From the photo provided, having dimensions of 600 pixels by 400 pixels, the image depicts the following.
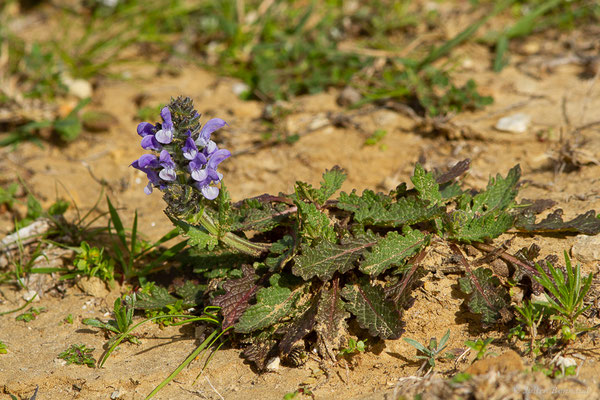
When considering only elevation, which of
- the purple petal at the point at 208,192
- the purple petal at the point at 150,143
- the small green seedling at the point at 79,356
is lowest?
the small green seedling at the point at 79,356

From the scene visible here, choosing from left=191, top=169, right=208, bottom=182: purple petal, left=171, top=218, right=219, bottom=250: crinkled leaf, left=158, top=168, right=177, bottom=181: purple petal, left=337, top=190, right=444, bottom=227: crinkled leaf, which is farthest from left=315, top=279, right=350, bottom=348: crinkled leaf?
left=158, top=168, right=177, bottom=181: purple petal

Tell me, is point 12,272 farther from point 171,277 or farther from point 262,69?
point 262,69

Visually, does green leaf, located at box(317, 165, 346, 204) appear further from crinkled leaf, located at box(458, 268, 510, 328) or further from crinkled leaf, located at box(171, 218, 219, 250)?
crinkled leaf, located at box(458, 268, 510, 328)

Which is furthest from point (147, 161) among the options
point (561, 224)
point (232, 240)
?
point (561, 224)

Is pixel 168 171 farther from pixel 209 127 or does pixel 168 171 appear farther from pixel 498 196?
pixel 498 196

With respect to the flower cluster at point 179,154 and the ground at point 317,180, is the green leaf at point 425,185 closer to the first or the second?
the ground at point 317,180

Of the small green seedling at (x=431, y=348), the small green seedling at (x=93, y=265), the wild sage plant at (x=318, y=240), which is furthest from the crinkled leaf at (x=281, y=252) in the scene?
the small green seedling at (x=93, y=265)
